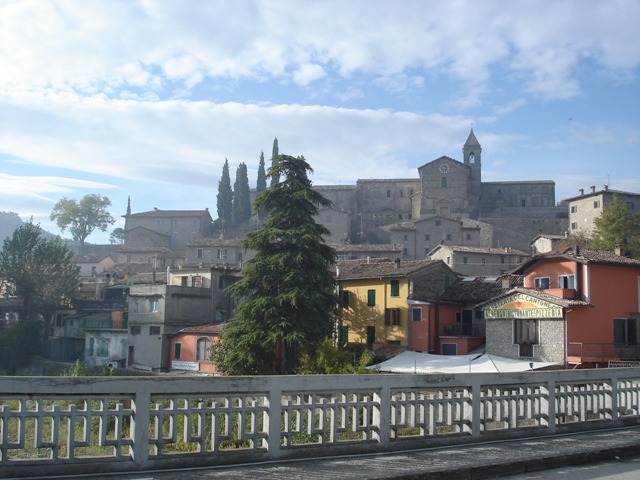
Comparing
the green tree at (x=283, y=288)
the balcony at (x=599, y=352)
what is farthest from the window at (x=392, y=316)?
the balcony at (x=599, y=352)

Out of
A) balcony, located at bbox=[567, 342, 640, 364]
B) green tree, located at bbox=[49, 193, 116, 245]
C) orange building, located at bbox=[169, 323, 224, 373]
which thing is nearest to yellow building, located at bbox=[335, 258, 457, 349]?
orange building, located at bbox=[169, 323, 224, 373]

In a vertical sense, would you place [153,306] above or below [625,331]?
above

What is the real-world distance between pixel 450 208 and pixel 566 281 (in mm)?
63875

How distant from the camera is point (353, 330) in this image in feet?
155

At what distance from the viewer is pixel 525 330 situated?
119ft

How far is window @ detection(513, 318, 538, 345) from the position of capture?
35.6 meters

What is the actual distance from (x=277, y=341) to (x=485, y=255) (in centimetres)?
4198

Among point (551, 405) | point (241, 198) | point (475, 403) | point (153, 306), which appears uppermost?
point (241, 198)

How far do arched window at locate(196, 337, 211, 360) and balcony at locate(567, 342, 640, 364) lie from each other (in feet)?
84.1

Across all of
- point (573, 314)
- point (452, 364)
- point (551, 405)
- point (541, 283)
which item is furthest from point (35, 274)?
point (551, 405)

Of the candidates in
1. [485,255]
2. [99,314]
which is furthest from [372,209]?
[99,314]

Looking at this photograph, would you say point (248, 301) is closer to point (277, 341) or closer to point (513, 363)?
point (277, 341)

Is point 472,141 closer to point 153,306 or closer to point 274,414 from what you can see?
point 153,306

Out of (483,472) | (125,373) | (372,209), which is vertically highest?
(372,209)
